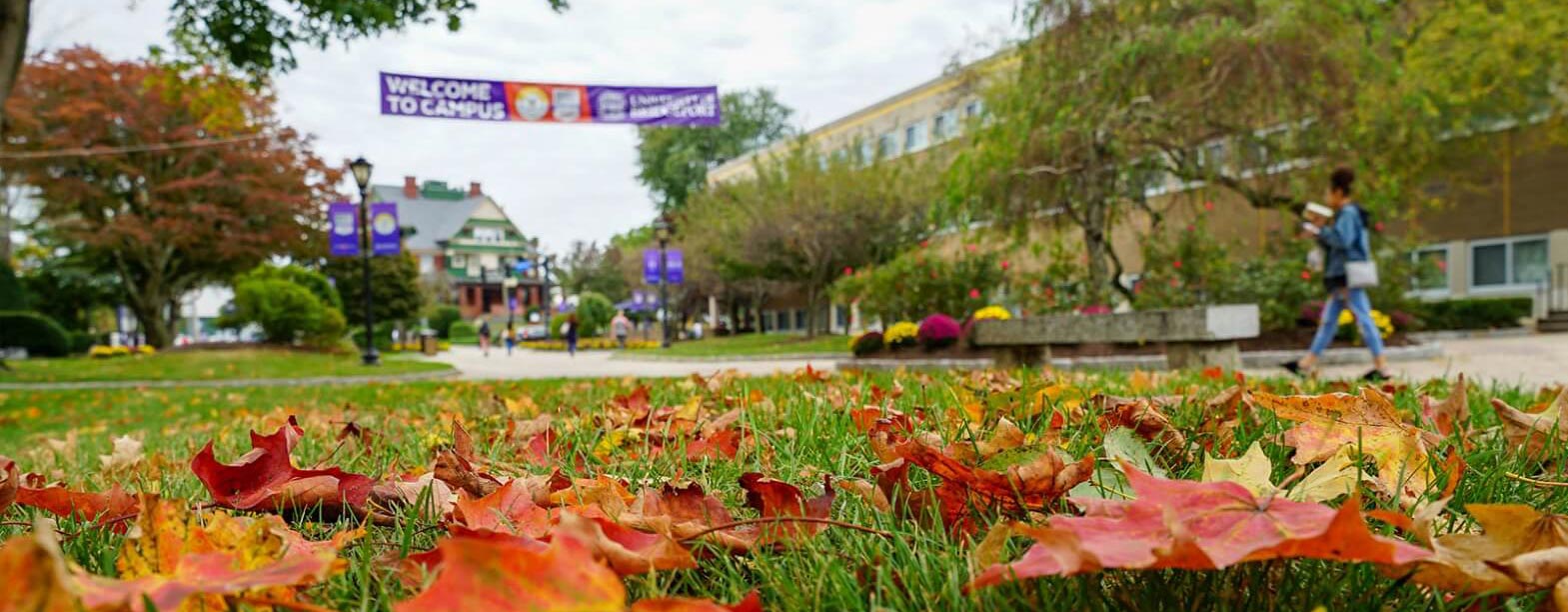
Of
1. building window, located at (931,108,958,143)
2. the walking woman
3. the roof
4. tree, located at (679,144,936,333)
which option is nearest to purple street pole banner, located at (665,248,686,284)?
tree, located at (679,144,936,333)

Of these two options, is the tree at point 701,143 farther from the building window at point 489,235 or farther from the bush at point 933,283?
the bush at point 933,283

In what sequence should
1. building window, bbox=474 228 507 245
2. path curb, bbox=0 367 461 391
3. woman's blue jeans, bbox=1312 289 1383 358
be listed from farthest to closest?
building window, bbox=474 228 507 245, path curb, bbox=0 367 461 391, woman's blue jeans, bbox=1312 289 1383 358

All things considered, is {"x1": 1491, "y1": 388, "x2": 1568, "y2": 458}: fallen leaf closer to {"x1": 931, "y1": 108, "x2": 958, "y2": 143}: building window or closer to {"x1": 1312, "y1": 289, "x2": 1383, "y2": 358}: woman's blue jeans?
{"x1": 1312, "y1": 289, "x2": 1383, "y2": 358}: woman's blue jeans

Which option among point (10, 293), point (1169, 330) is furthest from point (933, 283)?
point (10, 293)

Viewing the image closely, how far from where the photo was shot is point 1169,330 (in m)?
7.56

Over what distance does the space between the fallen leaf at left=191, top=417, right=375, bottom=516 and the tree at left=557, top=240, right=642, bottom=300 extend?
52054mm

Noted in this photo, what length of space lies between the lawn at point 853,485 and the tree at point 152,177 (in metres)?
23.5

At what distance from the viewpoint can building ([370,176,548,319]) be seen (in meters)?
69.4

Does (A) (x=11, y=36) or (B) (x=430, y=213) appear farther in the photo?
(B) (x=430, y=213)

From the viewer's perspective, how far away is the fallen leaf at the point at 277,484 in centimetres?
114

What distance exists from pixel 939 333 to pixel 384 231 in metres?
14.9

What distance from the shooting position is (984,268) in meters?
18.1

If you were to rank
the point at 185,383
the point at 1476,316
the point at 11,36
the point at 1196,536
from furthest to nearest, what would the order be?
the point at 1476,316 → the point at 185,383 → the point at 11,36 → the point at 1196,536

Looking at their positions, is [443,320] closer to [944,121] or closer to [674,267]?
[674,267]
